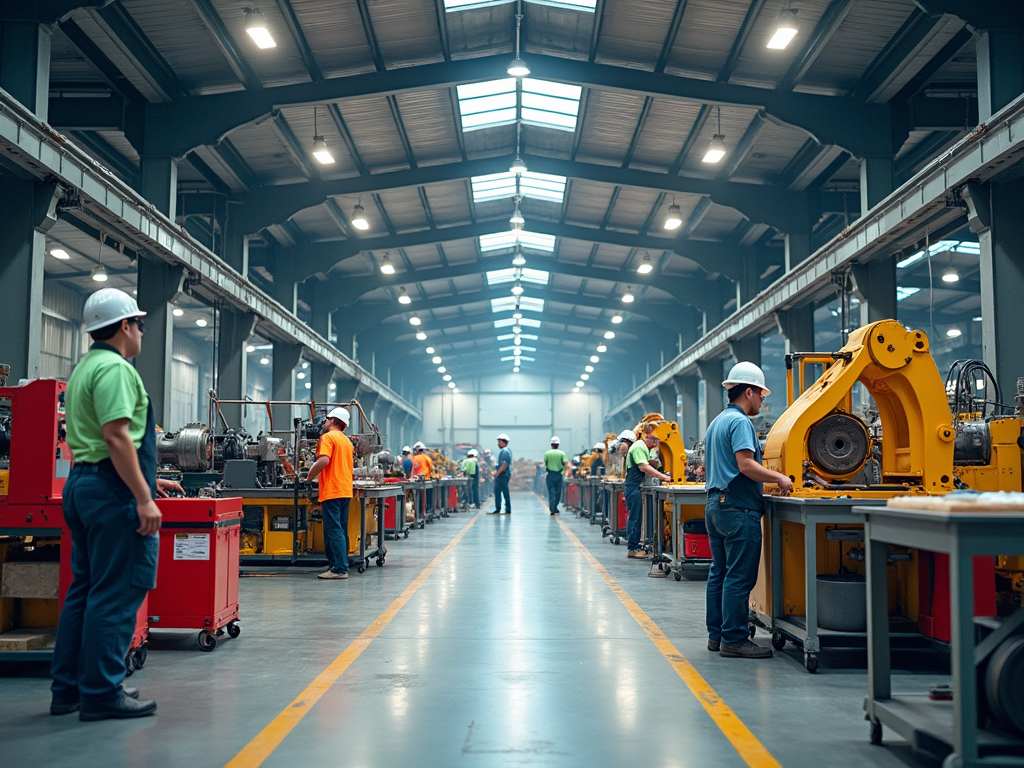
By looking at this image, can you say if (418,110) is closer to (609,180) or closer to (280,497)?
(609,180)

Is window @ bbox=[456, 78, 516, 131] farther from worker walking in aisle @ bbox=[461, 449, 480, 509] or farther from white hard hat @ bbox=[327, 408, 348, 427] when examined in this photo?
worker walking in aisle @ bbox=[461, 449, 480, 509]

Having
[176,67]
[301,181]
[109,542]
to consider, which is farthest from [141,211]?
[109,542]

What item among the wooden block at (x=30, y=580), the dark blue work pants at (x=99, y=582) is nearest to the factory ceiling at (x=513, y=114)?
the wooden block at (x=30, y=580)

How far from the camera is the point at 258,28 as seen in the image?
1259cm

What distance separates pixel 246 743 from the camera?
391cm

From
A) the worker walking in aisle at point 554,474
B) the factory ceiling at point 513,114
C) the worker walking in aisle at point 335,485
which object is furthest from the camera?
the worker walking in aisle at point 554,474

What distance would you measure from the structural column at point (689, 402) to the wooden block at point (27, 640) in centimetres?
2476

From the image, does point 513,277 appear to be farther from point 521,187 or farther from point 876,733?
point 876,733

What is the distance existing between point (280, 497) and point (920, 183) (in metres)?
9.07

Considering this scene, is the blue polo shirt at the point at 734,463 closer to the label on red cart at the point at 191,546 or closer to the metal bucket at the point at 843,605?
the metal bucket at the point at 843,605

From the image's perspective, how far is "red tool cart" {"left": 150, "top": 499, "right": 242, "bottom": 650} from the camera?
609 centimetres

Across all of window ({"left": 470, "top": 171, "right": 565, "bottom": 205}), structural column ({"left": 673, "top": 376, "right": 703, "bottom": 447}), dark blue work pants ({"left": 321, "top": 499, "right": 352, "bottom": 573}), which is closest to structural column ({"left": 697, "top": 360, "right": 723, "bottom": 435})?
structural column ({"left": 673, "top": 376, "right": 703, "bottom": 447})

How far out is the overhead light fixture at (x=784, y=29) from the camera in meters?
12.6

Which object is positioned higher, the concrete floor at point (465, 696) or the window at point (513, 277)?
the window at point (513, 277)
